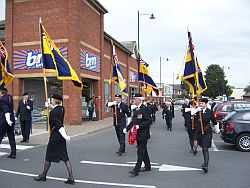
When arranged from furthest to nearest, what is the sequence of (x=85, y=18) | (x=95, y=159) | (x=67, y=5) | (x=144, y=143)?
(x=85, y=18), (x=67, y=5), (x=95, y=159), (x=144, y=143)

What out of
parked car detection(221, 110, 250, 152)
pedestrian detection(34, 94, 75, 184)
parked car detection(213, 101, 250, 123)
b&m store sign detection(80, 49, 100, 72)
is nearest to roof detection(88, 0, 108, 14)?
b&m store sign detection(80, 49, 100, 72)

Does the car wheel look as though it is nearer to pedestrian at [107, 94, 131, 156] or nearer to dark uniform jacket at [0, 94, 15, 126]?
pedestrian at [107, 94, 131, 156]

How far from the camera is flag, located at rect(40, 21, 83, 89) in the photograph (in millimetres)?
7384

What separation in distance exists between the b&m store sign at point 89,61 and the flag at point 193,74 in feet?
37.7

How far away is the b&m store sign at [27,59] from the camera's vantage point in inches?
760

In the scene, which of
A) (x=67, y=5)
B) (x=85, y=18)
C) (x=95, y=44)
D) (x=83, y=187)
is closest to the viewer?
(x=83, y=187)

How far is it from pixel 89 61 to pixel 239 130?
1276 cm

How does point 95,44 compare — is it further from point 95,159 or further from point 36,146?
point 95,159

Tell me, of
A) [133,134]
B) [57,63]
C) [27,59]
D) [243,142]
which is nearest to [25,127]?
[57,63]

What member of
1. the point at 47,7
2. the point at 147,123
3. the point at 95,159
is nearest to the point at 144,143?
the point at 147,123

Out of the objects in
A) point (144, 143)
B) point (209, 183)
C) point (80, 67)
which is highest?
point (80, 67)

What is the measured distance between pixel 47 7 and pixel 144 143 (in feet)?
49.0

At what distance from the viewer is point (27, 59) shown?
19.5 m

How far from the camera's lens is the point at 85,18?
20.3 metres
